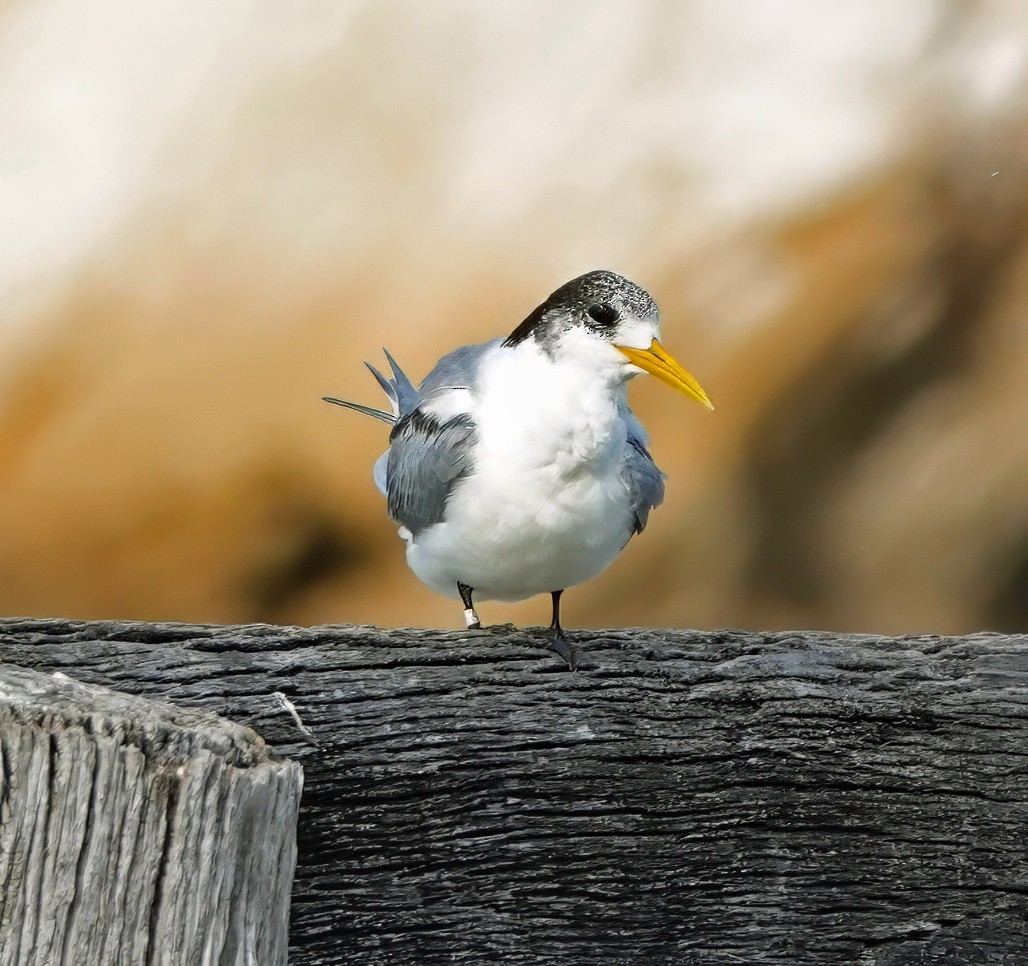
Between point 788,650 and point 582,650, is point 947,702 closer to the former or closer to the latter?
point 788,650

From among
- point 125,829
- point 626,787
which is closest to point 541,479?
point 626,787

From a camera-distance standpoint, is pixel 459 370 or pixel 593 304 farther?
pixel 459 370

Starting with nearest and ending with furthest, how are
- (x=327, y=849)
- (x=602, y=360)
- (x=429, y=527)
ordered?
(x=327, y=849) → (x=602, y=360) → (x=429, y=527)

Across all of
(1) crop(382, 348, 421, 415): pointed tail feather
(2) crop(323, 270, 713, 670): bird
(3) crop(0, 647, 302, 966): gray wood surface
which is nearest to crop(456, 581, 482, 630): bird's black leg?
(2) crop(323, 270, 713, 670): bird

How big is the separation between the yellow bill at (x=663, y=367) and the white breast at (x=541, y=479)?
6cm

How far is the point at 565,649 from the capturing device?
6.13ft

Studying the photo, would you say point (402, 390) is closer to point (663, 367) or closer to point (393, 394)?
point (393, 394)

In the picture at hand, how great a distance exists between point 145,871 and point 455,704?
0.68 m

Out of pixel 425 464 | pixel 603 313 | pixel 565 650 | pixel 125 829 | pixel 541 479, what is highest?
pixel 603 313

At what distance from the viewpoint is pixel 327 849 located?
171 cm

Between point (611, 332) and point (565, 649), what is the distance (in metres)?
0.63

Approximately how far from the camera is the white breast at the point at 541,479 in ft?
7.36

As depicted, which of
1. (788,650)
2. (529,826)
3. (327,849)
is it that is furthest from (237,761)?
(788,650)

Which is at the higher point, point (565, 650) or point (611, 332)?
point (611, 332)
